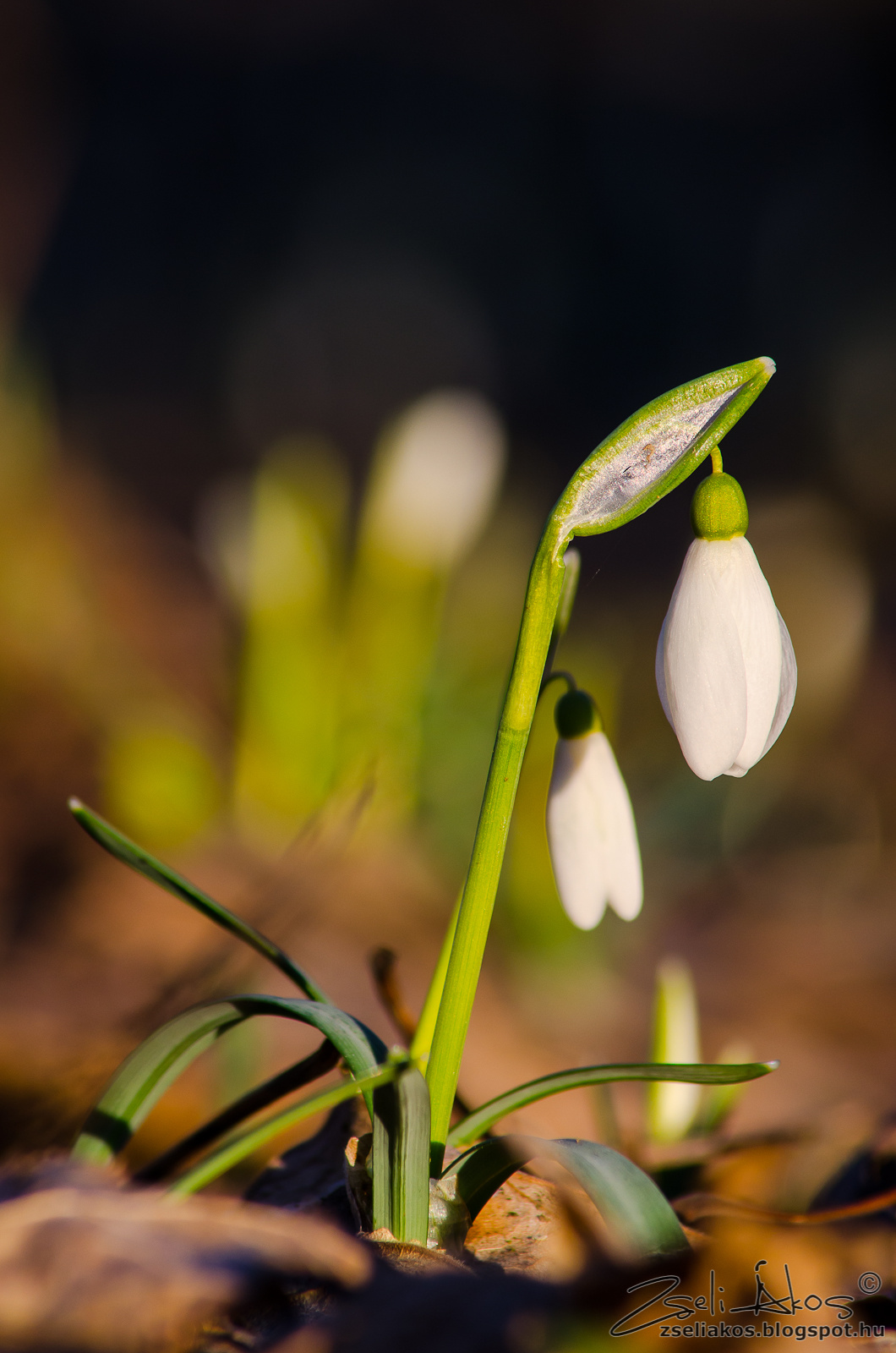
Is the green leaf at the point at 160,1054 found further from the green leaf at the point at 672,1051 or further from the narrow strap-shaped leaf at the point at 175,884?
the green leaf at the point at 672,1051

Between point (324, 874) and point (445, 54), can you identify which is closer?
point (324, 874)

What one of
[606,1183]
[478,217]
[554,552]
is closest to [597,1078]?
[606,1183]

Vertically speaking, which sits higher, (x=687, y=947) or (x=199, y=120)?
(x=199, y=120)

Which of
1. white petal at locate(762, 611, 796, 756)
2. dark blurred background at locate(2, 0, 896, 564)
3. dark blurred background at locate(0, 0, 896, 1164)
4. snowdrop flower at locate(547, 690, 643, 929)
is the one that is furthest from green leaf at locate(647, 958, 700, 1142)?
dark blurred background at locate(2, 0, 896, 564)

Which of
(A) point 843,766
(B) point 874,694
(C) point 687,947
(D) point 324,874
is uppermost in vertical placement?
(B) point 874,694

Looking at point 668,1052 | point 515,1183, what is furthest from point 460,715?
point 515,1183

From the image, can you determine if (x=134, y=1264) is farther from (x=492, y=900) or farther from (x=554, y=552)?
(x=554, y=552)

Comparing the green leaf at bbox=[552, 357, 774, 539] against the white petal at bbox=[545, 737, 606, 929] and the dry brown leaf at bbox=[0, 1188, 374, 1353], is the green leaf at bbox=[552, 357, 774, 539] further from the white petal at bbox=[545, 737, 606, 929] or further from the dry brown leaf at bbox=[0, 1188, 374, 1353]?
the dry brown leaf at bbox=[0, 1188, 374, 1353]

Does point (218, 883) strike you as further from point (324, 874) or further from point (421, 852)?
point (421, 852)
